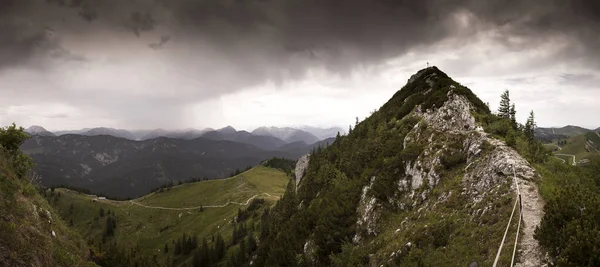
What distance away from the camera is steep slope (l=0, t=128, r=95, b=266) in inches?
1054

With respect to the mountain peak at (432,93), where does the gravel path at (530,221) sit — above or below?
below

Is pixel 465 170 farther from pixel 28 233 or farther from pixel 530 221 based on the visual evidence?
pixel 28 233

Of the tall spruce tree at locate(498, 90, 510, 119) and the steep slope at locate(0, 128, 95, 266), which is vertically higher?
the tall spruce tree at locate(498, 90, 510, 119)

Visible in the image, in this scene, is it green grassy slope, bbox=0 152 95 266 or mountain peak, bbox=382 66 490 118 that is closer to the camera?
green grassy slope, bbox=0 152 95 266

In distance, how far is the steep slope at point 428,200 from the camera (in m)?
23.2

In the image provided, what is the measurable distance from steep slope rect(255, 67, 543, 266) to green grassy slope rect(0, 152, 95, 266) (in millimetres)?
31993

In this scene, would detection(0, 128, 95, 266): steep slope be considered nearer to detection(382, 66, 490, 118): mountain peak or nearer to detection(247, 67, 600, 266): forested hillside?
detection(247, 67, 600, 266): forested hillside

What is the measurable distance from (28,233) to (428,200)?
43377 millimetres

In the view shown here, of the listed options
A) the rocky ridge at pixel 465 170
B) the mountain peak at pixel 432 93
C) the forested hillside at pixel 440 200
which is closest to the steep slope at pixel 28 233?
the forested hillside at pixel 440 200

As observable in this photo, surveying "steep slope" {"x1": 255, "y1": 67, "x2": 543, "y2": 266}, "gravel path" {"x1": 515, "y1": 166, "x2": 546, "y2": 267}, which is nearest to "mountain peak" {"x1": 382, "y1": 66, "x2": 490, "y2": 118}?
"steep slope" {"x1": 255, "y1": 67, "x2": 543, "y2": 266}

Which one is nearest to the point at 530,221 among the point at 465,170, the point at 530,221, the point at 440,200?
the point at 530,221

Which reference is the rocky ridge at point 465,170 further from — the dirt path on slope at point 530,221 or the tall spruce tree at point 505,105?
the tall spruce tree at point 505,105

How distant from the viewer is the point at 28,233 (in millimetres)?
30266

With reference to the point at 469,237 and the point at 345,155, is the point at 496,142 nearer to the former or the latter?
the point at 469,237
